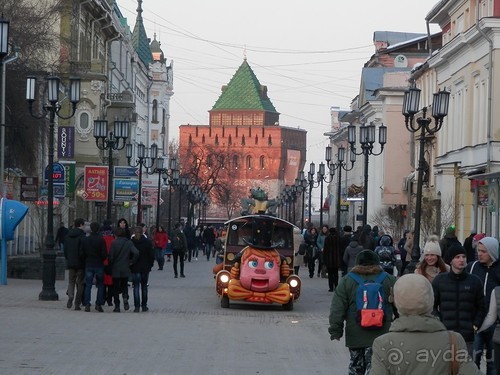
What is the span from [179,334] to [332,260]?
41.7 ft

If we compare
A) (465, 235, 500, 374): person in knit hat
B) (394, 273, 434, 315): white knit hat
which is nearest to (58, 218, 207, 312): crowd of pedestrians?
(465, 235, 500, 374): person in knit hat

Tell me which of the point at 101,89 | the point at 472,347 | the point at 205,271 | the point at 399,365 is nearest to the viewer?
the point at 399,365

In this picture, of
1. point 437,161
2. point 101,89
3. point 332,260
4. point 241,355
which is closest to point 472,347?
point 241,355

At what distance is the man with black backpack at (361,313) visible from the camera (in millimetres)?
10633

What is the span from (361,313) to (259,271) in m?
15.1

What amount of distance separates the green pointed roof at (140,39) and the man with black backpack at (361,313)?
114343 millimetres

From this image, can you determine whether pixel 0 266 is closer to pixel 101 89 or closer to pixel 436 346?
pixel 436 346

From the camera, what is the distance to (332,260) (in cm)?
3156

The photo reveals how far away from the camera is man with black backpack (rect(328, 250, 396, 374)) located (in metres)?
10.6

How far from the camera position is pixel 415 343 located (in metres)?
6.77

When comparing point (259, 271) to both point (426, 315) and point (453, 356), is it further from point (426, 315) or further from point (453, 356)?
point (453, 356)

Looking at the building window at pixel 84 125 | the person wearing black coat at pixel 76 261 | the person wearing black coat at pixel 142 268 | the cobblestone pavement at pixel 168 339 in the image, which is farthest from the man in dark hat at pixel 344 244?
the building window at pixel 84 125

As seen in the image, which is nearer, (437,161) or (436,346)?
(436,346)

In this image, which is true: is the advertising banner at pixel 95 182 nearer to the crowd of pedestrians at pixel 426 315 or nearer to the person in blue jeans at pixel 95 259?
the person in blue jeans at pixel 95 259
